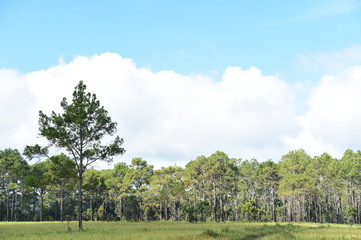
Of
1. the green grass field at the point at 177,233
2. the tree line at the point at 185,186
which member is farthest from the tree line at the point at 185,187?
the green grass field at the point at 177,233

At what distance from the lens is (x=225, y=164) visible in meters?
74.7

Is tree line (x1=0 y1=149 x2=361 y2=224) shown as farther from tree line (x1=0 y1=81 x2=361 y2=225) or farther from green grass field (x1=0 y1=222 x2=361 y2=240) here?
green grass field (x1=0 y1=222 x2=361 y2=240)

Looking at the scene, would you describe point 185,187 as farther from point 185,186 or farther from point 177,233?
point 177,233

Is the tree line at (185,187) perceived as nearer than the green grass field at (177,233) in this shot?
No

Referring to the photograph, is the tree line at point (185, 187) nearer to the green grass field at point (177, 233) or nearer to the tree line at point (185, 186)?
the tree line at point (185, 186)

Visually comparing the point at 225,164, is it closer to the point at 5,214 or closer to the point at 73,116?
the point at 73,116

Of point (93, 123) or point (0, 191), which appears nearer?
point (93, 123)

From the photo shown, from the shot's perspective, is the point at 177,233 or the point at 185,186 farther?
the point at 185,186

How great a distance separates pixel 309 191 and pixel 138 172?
138ft

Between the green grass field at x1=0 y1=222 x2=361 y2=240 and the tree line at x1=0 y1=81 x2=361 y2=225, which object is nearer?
the green grass field at x1=0 y1=222 x2=361 y2=240

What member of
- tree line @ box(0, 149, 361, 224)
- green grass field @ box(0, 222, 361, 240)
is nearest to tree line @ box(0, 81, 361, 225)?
tree line @ box(0, 149, 361, 224)

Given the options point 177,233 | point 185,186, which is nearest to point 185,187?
point 185,186

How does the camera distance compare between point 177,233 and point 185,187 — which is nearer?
point 177,233

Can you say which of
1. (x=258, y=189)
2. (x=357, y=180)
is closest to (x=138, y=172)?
(x=258, y=189)
